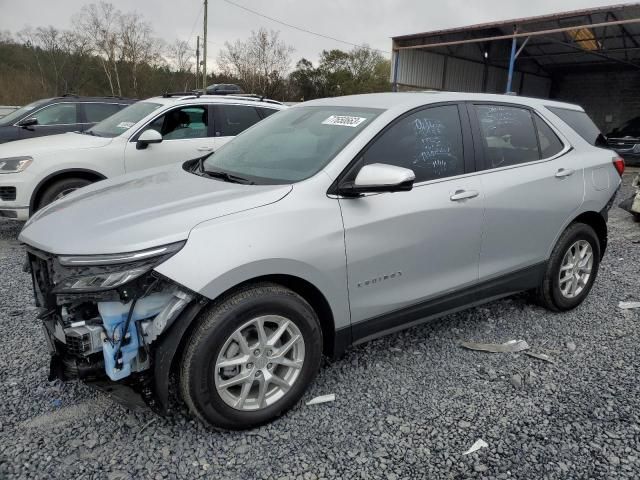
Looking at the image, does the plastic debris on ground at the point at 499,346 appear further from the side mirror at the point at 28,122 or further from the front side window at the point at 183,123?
the side mirror at the point at 28,122

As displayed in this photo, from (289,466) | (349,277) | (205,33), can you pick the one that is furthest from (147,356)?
(205,33)

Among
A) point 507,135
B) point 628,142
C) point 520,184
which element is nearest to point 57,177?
point 507,135

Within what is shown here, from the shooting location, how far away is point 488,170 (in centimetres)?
340

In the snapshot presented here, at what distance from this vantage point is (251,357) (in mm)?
2480

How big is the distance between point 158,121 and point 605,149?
16.8ft

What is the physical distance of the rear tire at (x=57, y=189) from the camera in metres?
5.83

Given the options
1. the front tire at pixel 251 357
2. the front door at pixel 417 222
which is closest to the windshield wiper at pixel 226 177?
the front door at pixel 417 222

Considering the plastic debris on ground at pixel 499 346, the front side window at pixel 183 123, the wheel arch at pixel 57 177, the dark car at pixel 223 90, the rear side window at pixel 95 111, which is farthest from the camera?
the rear side window at pixel 95 111

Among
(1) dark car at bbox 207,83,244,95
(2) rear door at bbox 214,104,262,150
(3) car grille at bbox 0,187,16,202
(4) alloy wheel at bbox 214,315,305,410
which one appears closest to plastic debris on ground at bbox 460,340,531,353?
(4) alloy wheel at bbox 214,315,305,410

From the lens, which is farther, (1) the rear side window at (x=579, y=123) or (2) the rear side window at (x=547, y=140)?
(1) the rear side window at (x=579, y=123)

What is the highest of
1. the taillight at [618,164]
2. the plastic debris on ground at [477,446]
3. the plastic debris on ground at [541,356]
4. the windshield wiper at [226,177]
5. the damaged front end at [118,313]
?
the taillight at [618,164]

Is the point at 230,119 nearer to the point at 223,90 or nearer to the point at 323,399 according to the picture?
the point at 223,90

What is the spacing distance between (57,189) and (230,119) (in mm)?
2437

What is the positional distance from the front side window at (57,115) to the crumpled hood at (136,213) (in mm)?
6668
